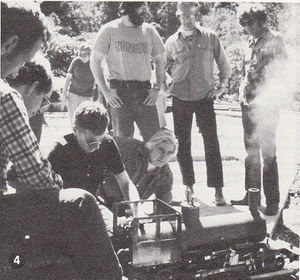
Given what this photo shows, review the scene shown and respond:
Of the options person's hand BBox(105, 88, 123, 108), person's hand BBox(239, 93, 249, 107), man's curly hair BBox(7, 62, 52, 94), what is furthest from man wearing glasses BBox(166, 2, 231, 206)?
man's curly hair BBox(7, 62, 52, 94)

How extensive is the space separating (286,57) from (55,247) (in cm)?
260

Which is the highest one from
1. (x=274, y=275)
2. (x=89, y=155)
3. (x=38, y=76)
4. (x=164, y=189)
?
(x=38, y=76)

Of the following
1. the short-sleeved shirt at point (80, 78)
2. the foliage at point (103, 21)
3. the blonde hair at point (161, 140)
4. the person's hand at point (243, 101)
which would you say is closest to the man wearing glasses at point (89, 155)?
the blonde hair at point (161, 140)

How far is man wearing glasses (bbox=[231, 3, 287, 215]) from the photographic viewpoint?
3959 mm

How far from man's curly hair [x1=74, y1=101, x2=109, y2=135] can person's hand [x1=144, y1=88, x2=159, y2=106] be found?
114 centimetres

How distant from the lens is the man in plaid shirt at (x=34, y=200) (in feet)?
5.89

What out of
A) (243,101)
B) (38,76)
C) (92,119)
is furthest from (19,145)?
(243,101)

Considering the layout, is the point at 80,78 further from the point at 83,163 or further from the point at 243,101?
the point at 83,163

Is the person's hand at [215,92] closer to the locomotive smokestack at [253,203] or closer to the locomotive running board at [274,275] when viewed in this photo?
the locomotive smokestack at [253,203]

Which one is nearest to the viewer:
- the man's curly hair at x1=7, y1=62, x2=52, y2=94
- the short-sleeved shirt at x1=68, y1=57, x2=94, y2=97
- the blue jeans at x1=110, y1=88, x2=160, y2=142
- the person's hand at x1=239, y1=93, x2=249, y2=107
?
the man's curly hair at x1=7, y1=62, x2=52, y2=94

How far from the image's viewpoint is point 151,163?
3.31 m

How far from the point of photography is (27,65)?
261cm

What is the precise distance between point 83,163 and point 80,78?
13.8 feet

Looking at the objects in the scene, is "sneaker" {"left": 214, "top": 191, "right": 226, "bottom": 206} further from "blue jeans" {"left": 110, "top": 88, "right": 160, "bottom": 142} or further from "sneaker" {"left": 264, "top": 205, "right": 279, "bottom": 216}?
"blue jeans" {"left": 110, "top": 88, "right": 160, "bottom": 142}
